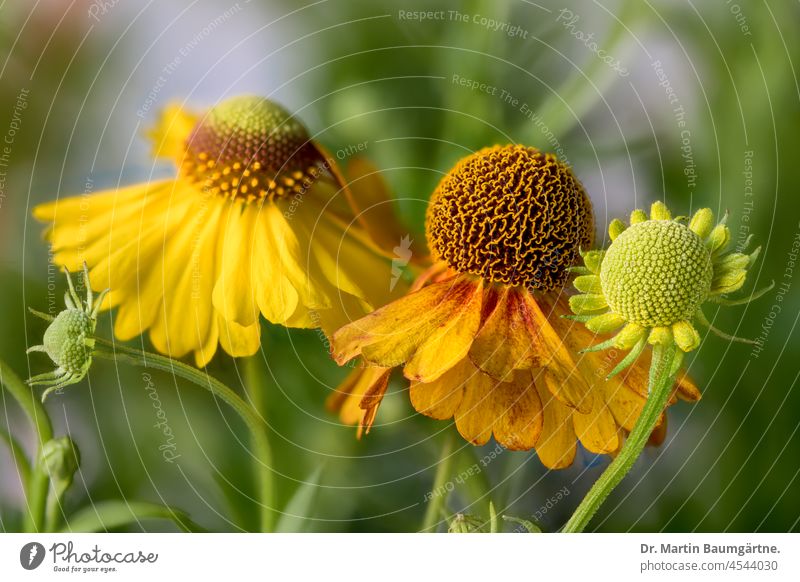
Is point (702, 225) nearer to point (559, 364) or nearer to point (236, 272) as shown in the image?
point (559, 364)

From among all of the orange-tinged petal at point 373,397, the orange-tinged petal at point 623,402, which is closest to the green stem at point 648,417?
the orange-tinged petal at point 623,402

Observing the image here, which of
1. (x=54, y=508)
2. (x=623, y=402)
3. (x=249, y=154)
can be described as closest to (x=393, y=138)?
(x=249, y=154)

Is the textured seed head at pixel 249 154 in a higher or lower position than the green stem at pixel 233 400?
higher

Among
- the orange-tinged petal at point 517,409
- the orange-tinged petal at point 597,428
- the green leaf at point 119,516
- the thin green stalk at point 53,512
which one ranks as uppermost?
the orange-tinged petal at point 517,409

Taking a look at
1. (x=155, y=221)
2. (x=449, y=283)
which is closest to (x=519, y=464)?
(x=449, y=283)

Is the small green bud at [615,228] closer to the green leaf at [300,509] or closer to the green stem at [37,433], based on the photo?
the green leaf at [300,509]

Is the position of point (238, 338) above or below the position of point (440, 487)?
above

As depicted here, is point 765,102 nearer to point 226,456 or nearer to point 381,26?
point 381,26
